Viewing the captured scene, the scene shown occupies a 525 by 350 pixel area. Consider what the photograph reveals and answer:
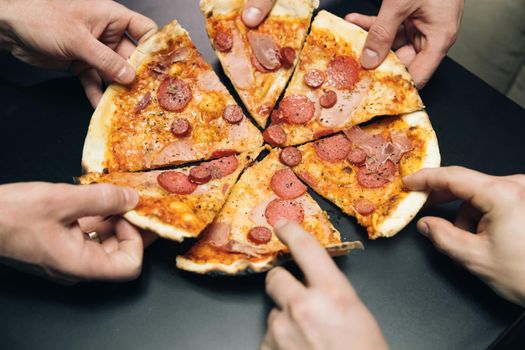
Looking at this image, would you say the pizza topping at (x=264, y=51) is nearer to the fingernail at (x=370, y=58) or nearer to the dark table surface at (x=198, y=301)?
the fingernail at (x=370, y=58)

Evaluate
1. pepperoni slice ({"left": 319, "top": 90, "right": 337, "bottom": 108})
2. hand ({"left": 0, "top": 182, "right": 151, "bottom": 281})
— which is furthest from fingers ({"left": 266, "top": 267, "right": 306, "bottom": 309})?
pepperoni slice ({"left": 319, "top": 90, "right": 337, "bottom": 108})

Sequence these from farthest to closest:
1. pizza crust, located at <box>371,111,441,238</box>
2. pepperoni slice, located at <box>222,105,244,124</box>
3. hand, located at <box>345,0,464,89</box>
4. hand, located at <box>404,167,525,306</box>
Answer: pepperoni slice, located at <box>222,105,244,124</box>, hand, located at <box>345,0,464,89</box>, pizza crust, located at <box>371,111,441,238</box>, hand, located at <box>404,167,525,306</box>

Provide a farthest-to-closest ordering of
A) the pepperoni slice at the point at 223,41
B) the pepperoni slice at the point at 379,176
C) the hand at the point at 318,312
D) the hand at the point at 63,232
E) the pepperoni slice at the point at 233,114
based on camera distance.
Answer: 1. the pepperoni slice at the point at 223,41
2. the pepperoni slice at the point at 233,114
3. the pepperoni slice at the point at 379,176
4. the hand at the point at 63,232
5. the hand at the point at 318,312

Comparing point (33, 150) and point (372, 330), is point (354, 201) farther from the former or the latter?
point (33, 150)

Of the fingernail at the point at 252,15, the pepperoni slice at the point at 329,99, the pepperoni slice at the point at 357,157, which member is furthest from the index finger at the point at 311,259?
the fingernail at the point at 252,15

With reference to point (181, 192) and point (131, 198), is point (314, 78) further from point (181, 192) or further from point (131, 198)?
point (131, 198)

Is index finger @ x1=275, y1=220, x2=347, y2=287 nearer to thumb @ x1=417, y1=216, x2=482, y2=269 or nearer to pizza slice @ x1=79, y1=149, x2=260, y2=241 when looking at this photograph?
pizza slice @ x1=79, y1=149, x2=260, y2=241

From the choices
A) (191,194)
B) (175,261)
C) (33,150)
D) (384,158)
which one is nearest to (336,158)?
(384,158)
